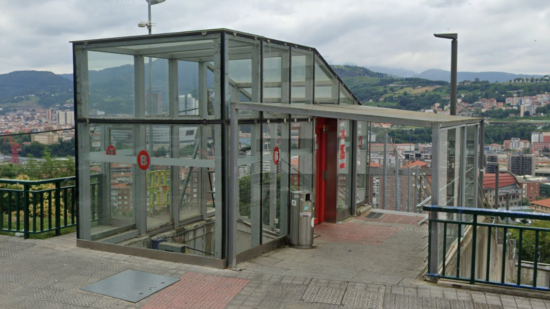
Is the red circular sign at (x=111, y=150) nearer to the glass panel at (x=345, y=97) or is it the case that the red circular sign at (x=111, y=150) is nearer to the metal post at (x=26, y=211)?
the metal post at (x=26, y=211)

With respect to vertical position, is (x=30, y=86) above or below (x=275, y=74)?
above

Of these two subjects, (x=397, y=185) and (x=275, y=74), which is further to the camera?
(x=397, y=185)

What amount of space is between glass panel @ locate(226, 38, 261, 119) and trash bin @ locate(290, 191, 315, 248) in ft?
5.88

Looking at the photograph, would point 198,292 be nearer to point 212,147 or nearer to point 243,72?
point 212,147

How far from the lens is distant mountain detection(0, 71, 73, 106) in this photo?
27.0 meters

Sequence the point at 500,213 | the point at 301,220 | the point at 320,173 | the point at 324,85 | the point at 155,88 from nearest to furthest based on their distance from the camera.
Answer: the point at 500,213 → the point at 155,88 → the point at 301,220 → the point at 324,85 → the point at 320,173

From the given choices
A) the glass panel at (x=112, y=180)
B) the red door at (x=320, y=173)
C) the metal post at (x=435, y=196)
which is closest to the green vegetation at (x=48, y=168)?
the glass panel at (x=112, y=180)

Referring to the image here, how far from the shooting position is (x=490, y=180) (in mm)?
16016

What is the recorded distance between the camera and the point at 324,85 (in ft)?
33.2

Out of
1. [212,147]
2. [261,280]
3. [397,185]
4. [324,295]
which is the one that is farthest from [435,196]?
[397,185]

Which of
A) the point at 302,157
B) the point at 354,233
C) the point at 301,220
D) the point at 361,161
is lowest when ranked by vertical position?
the point at 354,233

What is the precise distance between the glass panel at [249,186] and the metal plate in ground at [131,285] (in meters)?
1.34

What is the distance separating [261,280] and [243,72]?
3098 millimetres

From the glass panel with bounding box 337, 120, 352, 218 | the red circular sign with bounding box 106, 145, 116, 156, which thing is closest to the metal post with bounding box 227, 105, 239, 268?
the red circular sign with bounding box 106, 145, 116, 156
